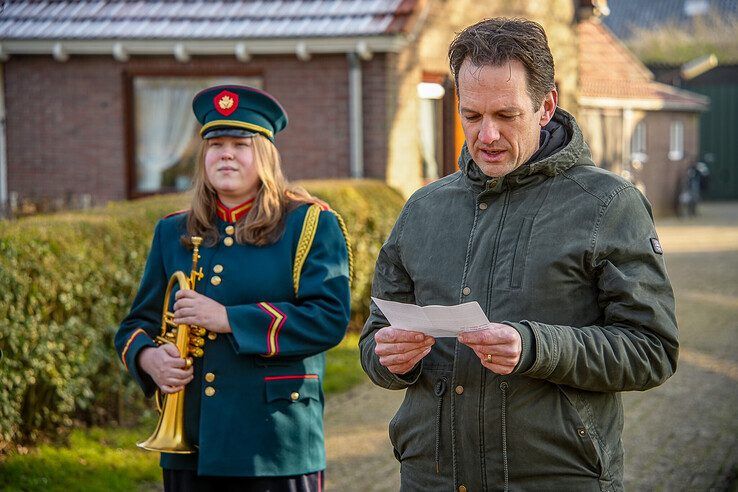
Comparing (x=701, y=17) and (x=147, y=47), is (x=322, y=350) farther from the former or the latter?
(x=701, y=17)

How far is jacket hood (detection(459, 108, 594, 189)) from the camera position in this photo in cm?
284

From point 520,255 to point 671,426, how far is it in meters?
5.22

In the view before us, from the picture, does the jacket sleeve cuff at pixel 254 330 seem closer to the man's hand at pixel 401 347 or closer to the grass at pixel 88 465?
the man's hand at pixel 401 347

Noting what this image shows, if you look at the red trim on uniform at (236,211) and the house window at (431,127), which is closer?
the red trim on uniform at (236,211)

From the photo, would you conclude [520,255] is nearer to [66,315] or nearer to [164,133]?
[66,315]

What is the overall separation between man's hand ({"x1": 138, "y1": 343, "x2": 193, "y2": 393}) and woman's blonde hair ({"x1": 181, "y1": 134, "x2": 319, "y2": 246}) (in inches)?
16.2

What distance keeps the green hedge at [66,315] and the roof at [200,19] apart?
22.7 feet

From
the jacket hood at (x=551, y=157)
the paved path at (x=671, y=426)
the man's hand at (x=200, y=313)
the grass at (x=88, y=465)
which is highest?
the jacket hood at (x=551, y=157)

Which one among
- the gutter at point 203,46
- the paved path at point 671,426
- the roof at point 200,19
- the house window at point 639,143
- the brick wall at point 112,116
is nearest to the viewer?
the paved path at point 671,426

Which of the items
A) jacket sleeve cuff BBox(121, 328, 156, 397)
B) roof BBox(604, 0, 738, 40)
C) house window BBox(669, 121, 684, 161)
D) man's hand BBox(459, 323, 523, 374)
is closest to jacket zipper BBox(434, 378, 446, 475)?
man's hand BBox(459, 323, 523, 374)

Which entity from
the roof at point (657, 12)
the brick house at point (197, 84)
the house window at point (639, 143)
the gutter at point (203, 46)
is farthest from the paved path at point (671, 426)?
the roof at point (657, 12)

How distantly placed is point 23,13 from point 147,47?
2057mm

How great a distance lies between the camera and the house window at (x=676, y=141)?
1184 inches

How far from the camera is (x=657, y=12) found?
42.4 m
